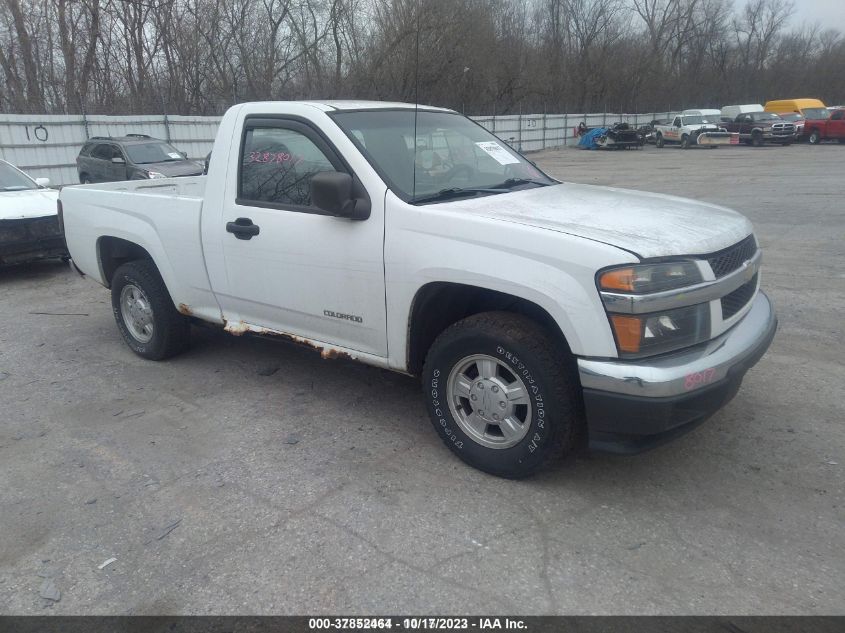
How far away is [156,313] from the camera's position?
5.30m

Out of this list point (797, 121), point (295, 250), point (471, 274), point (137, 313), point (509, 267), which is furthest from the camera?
point (797, 121)

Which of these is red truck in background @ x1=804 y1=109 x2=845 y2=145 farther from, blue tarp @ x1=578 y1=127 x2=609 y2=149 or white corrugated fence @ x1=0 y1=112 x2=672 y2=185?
white corrugated fence @ x1=0 y1=112 x2=672 y2=185

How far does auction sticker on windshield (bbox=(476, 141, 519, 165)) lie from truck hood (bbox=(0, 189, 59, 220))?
258 inches

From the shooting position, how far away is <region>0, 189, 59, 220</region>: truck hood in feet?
27.9

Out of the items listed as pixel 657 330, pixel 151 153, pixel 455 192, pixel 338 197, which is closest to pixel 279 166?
pixel 338 197

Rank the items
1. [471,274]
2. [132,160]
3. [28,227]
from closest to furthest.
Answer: [471,274] < [28,227] < [132,160]

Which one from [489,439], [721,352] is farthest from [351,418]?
[721,352]

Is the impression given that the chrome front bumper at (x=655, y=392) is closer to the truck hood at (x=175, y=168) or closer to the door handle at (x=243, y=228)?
the door handle at (x=243, y=228)

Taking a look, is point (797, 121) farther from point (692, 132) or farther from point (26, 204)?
point (26, 204)

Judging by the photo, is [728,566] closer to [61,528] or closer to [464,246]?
[464,246]

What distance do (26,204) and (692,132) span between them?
3467cm

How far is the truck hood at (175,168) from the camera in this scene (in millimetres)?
15422

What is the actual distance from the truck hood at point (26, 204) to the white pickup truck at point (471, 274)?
14.5 feet

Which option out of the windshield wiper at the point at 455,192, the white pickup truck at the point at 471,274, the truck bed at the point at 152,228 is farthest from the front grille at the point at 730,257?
the truck bed at the point at 152,228
